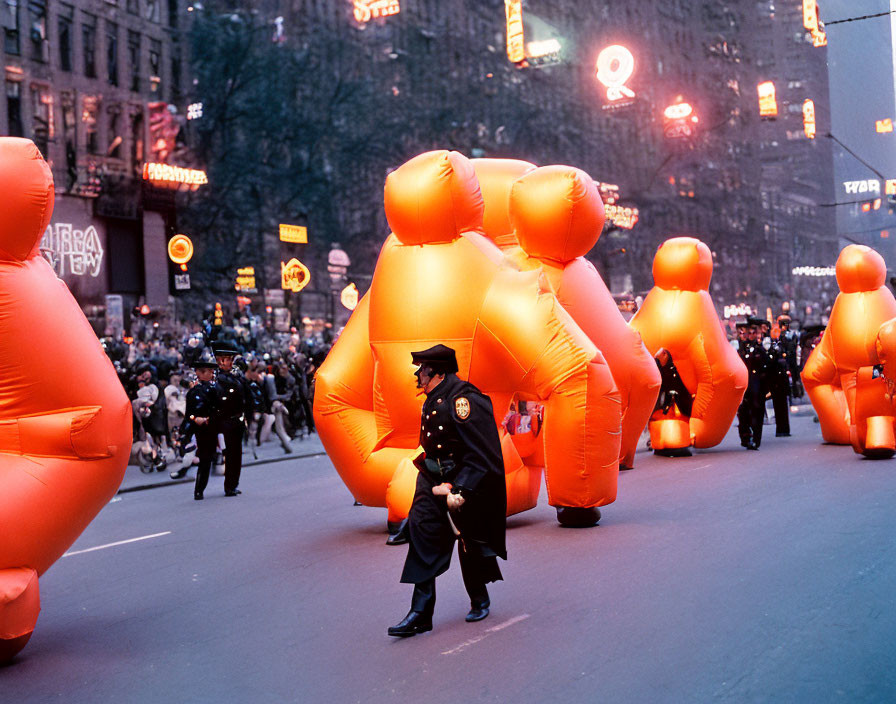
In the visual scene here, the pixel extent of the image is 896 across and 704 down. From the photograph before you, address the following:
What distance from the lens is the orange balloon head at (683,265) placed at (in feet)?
52.0

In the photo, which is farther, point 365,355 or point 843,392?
point 843,392

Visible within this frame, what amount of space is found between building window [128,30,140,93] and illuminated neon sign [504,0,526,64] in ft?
52.5

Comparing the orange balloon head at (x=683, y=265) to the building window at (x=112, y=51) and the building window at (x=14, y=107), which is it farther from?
the building window at (x=112, y=51)

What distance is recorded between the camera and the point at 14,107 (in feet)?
113

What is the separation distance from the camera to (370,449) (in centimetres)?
993

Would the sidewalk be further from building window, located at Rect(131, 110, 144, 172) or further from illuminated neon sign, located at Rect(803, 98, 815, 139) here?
illuminated neon sign, located at Rect(803, 98, 815, 139)

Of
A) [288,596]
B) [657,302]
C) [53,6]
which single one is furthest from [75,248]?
[288,596]

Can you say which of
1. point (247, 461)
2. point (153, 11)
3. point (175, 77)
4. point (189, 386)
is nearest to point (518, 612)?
point (247, 461)

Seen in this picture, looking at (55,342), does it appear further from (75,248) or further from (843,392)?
(75,248)

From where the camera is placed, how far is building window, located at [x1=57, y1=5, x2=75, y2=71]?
36.6 meters

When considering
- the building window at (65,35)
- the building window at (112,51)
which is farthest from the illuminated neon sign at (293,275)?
the building window at (65,35)

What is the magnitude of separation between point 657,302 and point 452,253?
7.20 meters

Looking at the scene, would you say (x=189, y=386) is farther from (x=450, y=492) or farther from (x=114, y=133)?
(x=114, y=133)

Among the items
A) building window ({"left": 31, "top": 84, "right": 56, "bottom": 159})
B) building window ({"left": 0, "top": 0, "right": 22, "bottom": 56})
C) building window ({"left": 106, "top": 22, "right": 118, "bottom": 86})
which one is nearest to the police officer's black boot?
building window ({"left": 31, "top": 84, "right": 56, "bottom": 159})
